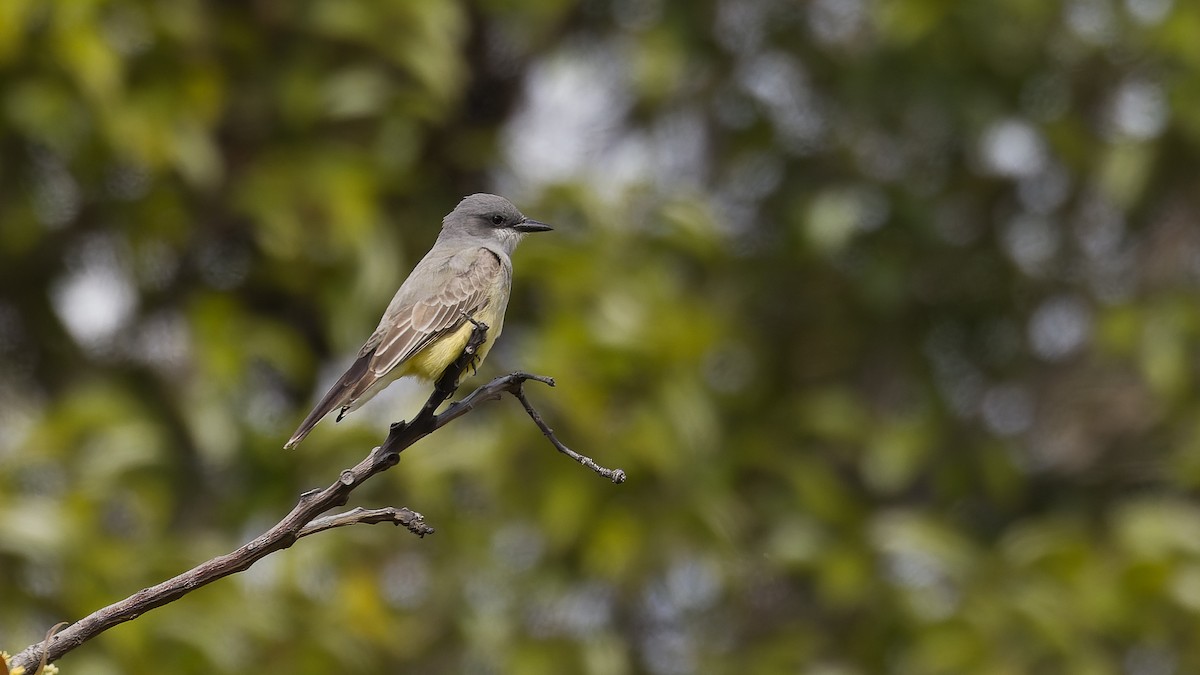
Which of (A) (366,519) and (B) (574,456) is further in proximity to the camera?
(B) (574,456)

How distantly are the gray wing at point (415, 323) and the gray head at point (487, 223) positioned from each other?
0.09 metres

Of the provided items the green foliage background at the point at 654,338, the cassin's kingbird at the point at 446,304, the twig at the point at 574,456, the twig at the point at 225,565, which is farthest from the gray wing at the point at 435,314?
the green foliage background at the point at 654,338

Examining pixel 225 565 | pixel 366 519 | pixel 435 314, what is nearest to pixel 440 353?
pixel 435 314

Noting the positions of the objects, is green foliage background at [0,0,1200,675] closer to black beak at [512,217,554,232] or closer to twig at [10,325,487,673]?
black beak at [512,217,554,232]

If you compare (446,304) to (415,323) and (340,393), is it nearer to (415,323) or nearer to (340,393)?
(415,323)

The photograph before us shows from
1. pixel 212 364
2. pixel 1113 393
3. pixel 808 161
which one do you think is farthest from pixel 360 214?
pixel 1113 393

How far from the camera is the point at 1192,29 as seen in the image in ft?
21.0

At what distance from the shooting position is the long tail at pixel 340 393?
93.6 inches

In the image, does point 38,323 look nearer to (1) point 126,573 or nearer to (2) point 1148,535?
(1) point 126,573

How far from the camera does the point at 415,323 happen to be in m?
2.88

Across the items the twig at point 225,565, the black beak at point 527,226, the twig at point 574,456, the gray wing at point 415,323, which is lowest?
the twig at point 225,565

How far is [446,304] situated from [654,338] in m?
2.99

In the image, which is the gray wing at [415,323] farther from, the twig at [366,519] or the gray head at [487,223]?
the twig at [366,519]

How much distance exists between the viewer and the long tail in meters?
2.38
